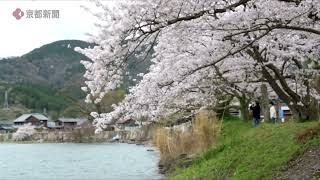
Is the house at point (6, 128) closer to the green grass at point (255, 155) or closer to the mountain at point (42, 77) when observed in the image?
the mountain at point (42, 77)

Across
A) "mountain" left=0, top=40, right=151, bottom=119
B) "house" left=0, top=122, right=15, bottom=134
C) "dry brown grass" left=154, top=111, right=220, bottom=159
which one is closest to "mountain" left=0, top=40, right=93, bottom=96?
"mountain" left=0, top=40, right=151, bottom=119

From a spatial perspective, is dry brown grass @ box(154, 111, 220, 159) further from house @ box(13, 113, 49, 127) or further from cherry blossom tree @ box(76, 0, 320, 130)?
house @ box(13, 113, 49, 127)

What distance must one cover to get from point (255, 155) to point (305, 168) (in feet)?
9.03

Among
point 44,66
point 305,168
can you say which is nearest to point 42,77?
point 44,66

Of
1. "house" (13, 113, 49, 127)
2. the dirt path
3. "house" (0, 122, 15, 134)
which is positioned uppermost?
"house" (13, 113, 49, 127)

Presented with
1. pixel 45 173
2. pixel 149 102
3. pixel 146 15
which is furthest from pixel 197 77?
pixel 45 173

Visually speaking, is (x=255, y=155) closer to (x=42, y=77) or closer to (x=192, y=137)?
(x=192, y=137)

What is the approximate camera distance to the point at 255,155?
464 inches

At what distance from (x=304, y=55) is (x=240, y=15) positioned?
4828mm

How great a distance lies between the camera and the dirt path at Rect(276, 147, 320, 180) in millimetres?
8523

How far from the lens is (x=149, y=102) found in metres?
13.3

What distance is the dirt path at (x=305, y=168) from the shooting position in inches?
336

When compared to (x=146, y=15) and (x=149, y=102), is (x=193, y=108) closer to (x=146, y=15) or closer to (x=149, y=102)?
(x=149, y=102)

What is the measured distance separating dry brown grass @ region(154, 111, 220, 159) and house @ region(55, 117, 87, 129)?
7950cm
